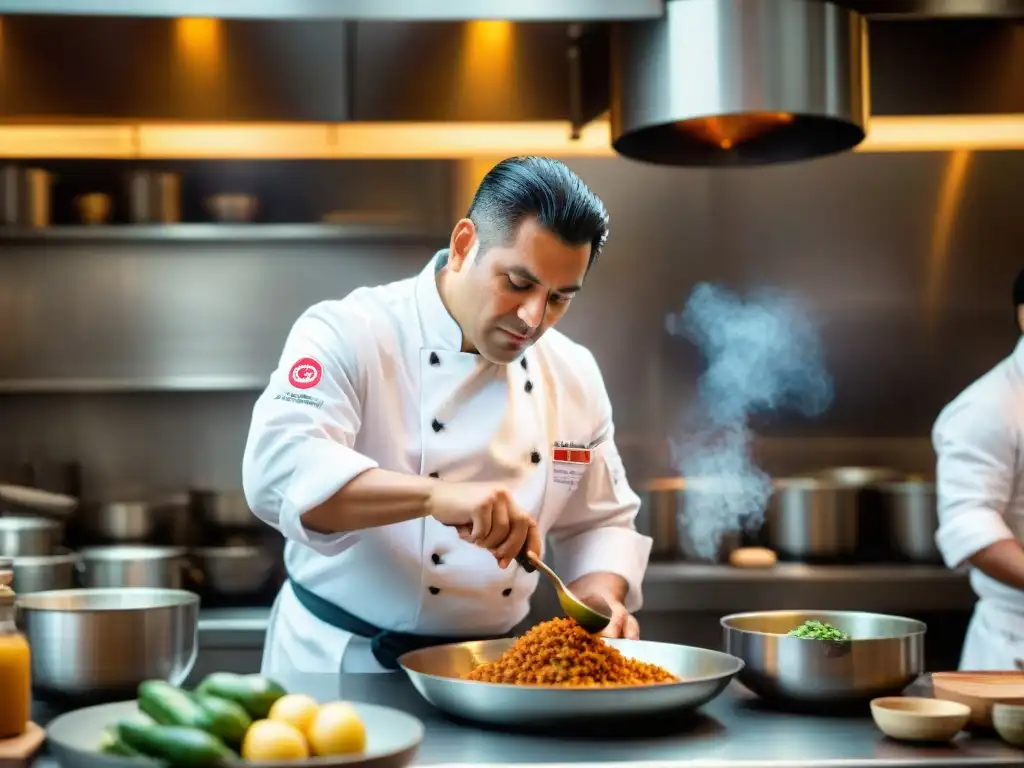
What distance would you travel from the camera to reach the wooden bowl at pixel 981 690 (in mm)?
1551

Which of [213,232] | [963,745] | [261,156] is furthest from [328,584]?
[261,156]

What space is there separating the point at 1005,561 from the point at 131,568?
232cm

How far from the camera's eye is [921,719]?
58.6 inches

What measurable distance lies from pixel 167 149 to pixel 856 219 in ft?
7.94

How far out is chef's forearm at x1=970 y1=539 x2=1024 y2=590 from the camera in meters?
2.98

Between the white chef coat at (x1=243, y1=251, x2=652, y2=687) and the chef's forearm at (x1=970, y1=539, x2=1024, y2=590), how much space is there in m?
1.17

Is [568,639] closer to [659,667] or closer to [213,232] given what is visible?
[659,667]

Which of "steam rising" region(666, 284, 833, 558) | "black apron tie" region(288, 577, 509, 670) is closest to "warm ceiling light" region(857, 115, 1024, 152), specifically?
"steam rising" region(666, 284, 833, 558)

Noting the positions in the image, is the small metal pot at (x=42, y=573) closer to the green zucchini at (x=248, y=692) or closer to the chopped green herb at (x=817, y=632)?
the green zucchini at (x=248, y=692)

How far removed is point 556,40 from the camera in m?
3.92

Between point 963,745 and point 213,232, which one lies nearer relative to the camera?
point 963,745

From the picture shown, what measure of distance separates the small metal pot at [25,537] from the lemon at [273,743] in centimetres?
245

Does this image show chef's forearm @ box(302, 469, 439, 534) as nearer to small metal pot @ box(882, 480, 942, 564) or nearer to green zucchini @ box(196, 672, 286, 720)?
green zucchini @ box(196, 672, 286, 720)

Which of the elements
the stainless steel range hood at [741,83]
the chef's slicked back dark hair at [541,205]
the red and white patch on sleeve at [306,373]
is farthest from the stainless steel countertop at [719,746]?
the stainless steel range hood at [741,83]
